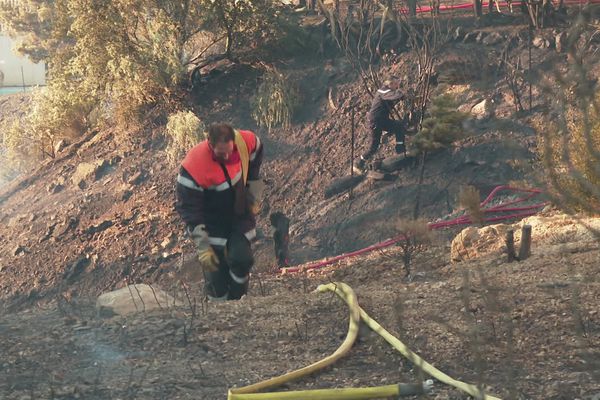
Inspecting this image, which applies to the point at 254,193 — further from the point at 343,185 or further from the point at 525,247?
the point at 343,185

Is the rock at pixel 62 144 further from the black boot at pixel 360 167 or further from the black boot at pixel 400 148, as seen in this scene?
the black boot at pixel 400 148

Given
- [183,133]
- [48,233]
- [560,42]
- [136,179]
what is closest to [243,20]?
[183,133]

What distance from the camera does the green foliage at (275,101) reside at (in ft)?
52.9

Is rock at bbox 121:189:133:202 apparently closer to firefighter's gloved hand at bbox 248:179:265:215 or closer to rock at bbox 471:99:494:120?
rock at bbox 471:99:494:120

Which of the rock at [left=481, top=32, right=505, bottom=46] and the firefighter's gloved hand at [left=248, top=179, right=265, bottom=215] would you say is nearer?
the firefighter's gloved hand at [left=248, top=179, right=265, bottom=215]

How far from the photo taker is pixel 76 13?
1697 centimetres

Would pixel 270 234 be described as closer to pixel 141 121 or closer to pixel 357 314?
pixel 141 121

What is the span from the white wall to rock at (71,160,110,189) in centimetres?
1925

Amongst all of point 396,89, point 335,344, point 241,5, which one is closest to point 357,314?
point 335,344

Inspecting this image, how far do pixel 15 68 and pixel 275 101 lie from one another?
22.4 m

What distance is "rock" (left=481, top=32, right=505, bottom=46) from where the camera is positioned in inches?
605

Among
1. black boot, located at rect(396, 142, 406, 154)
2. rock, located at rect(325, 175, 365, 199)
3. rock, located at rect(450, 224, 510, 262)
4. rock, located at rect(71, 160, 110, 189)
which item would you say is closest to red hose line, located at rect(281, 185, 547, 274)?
rock, located at rect(450, 224, 510, 262)

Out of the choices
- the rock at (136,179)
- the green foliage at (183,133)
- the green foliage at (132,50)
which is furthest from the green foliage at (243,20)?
the rock at (136,179)

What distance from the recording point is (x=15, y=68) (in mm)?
35719
